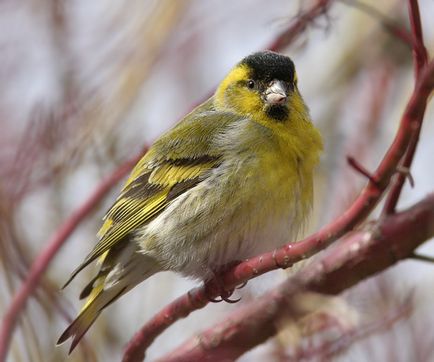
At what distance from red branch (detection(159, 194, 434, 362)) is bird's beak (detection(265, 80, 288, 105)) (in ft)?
5.15

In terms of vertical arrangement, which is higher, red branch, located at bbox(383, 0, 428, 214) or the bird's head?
red branch, located at bbox(383, 0, 428, 214)

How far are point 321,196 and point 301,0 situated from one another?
5.74ft

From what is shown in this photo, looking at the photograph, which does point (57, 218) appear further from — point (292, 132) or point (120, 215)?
point (292, 132)

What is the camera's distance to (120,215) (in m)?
4.23

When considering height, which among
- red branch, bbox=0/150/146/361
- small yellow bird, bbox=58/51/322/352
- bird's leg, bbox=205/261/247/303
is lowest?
bird's leg, bbox=205/261/247/303

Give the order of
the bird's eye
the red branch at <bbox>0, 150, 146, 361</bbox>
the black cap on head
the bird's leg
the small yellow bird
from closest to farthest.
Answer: the red branch at <bbox>0, 150, 146, 361</bbox>
the bird's leg
the small yellow bird
the black cap on head
the bird's eye

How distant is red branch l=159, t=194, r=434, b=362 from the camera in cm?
198

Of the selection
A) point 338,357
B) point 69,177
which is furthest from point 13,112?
point 338,357

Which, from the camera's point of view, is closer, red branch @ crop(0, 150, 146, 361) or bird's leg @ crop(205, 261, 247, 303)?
red branch @ crop(0, 150, 146, 361)

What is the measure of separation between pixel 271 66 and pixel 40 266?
179 centimetres

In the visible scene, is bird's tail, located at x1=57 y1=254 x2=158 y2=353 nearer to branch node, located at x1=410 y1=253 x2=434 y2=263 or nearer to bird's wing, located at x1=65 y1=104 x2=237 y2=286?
bird's wing, located at x1=65 y1=104 x2=237 y2=286

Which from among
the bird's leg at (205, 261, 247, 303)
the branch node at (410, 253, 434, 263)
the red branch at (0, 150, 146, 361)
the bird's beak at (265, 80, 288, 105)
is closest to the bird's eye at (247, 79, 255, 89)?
the bird's beak at (265, 80, 288, 105)

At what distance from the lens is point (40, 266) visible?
3100mm

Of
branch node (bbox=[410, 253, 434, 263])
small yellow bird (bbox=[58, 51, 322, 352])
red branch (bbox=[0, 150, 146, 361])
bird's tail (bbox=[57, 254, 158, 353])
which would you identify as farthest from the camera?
bird's tail (bbox=[57, 254, 158, 353])
